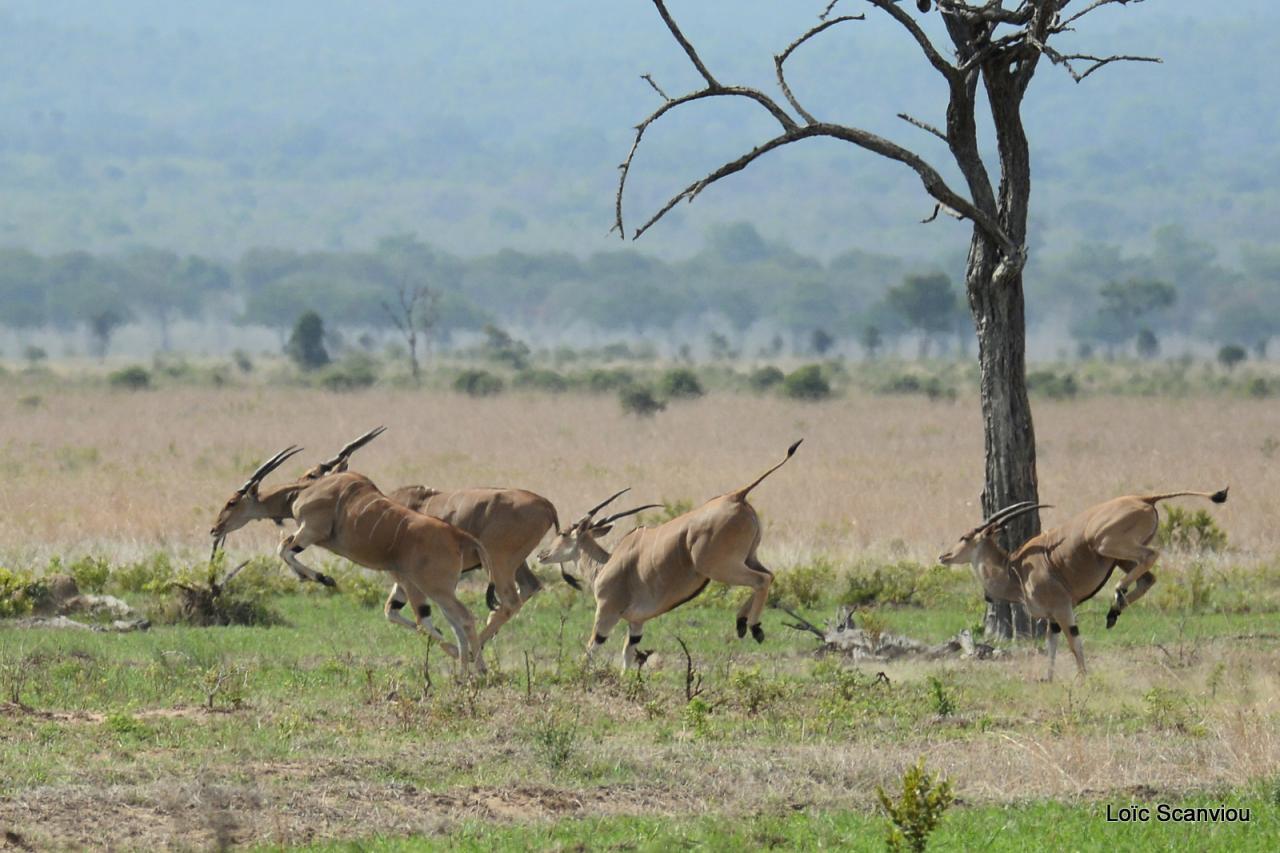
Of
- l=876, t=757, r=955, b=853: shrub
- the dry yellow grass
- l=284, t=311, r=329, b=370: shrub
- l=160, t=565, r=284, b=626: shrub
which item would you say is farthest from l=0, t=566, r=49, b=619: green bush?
l=284, t=311, r=329, b=370: shrub

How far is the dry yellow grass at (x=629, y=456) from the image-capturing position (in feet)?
81.9

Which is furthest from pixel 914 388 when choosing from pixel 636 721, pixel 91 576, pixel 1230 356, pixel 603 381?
pixel 636 721

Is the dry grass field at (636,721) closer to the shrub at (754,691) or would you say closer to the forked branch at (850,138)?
the shrub at (754,691)

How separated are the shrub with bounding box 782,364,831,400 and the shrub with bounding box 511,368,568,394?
24.6ft

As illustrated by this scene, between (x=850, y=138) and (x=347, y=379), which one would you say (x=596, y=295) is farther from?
(x=850, y=138)

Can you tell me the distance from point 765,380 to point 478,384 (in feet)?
32.9

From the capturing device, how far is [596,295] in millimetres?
168750

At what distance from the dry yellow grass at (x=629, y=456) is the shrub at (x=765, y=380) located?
17.0 feet

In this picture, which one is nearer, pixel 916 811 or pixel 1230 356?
pixel 916 811

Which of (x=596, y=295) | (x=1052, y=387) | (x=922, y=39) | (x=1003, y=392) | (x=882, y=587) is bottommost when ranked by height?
(x=882, y=587)

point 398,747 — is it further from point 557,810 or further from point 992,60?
point 992,60

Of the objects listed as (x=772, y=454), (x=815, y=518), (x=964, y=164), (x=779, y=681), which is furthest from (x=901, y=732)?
(x=772, y=454)

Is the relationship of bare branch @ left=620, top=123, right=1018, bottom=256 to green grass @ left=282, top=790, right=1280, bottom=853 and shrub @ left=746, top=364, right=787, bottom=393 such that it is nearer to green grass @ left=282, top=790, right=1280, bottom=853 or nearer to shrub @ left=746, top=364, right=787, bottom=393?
green grass @ left=282, top=790, right=1280, bottom=853

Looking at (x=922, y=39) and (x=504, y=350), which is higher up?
(x=922, y=39)
